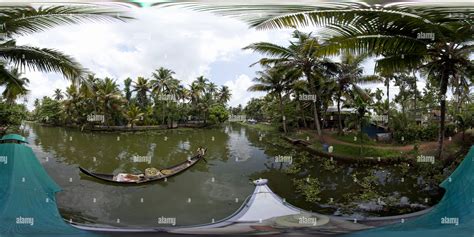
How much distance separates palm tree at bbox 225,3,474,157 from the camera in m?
2.79

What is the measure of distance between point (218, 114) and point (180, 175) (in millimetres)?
717

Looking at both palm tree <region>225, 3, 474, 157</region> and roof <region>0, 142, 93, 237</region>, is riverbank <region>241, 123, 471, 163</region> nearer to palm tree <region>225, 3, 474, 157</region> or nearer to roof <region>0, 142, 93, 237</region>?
palm tree <region>225, 3, 474, 157</region>

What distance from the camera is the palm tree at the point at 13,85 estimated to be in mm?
3045

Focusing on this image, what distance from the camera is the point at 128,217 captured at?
2.97m

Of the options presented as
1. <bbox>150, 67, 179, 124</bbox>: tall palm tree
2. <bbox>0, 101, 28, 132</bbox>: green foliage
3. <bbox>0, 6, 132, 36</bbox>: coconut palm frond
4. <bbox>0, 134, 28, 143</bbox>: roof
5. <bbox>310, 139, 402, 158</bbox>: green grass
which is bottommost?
<bbox>310, 139, 402, 158</bbox>: green grass

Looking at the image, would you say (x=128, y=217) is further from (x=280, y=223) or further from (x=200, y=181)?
(x=280, y=223)

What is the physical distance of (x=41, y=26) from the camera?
2.93 metres

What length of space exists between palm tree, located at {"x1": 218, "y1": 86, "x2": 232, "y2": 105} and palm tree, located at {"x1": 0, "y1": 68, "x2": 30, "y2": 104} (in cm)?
190

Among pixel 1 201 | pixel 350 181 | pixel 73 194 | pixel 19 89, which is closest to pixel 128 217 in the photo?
pixel 73 194

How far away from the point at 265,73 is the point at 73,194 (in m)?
2.20

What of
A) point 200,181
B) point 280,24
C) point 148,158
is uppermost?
point 280,24


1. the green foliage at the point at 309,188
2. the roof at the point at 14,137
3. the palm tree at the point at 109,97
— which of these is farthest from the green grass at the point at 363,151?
the roof at the point at 14,137

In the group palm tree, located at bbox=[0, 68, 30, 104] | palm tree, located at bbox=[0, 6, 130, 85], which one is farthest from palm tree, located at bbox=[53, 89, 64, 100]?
palm tree, located at bbox=[0, 68, 30, 104]

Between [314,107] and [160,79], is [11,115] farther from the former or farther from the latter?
[314,107]
